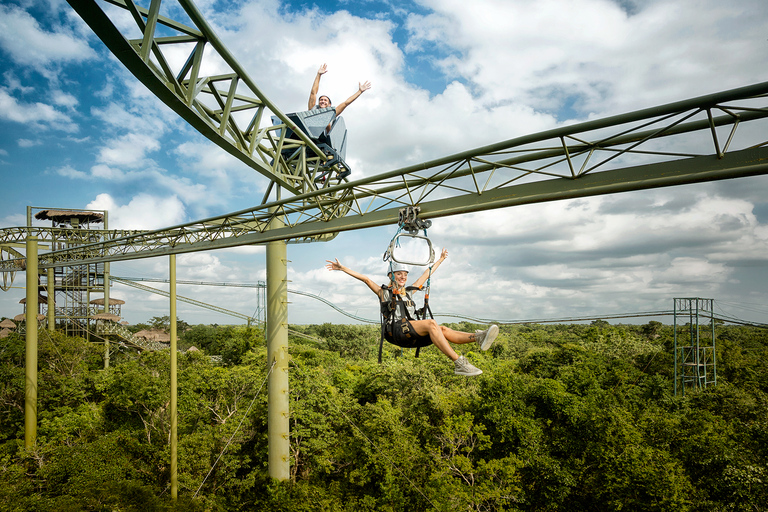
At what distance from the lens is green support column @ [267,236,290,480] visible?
8.89 meters

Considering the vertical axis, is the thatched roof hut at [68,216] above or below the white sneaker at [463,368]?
above

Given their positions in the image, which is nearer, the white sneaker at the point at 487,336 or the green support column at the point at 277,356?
the white sneaker at the point at 487,336

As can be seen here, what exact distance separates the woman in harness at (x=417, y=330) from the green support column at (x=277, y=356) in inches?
191

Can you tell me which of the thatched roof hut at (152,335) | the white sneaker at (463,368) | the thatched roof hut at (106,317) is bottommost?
the thatched roof hut at (152,335)

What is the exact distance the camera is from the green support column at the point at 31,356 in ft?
34.8

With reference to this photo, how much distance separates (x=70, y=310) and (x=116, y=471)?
63.8 ft

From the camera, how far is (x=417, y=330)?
13.3ft

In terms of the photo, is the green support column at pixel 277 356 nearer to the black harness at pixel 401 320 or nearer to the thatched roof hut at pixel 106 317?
the black harness at pixel 401 320

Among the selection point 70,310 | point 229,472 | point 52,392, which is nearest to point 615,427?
point 229,472

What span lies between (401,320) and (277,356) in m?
5.74

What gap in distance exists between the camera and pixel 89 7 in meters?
3.21

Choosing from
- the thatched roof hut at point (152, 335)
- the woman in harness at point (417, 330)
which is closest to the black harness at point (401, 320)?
the woman in harness at point (417, 330)

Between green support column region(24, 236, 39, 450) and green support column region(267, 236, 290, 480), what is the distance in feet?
24.7

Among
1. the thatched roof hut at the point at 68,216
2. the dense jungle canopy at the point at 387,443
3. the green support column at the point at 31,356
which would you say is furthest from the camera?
the thatched roof hut at the point at 68,216
